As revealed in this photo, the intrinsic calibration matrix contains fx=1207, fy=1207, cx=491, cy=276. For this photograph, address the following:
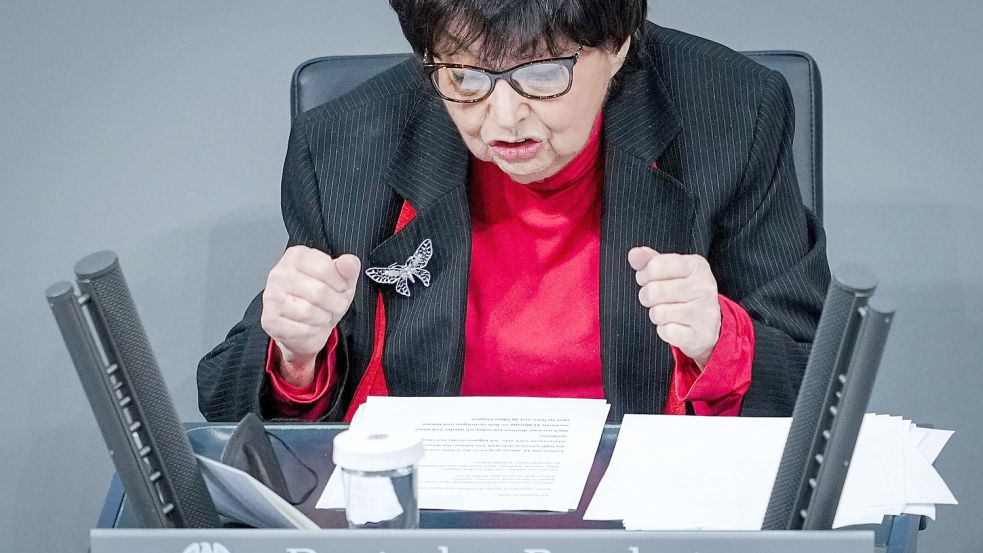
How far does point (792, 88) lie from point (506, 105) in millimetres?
551

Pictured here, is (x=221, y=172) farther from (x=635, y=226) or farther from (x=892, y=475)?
(x=892, y=475)

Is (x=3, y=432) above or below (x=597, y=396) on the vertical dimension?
below

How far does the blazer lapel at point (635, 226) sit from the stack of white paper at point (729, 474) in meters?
0.34

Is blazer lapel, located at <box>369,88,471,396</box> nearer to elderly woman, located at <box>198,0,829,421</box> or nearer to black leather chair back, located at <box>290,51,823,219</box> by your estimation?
elderly woman, located at <box>198,0,829,421</box>

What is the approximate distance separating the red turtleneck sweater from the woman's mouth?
0.15 meters

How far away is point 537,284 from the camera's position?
160cm

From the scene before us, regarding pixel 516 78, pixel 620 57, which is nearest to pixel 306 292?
pixel 516 78

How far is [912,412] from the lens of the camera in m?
2.36

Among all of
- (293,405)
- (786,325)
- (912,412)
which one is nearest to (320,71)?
(293,405)

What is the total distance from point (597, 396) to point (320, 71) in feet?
2.11

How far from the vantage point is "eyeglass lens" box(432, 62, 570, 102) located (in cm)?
135

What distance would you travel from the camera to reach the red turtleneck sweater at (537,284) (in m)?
1.56

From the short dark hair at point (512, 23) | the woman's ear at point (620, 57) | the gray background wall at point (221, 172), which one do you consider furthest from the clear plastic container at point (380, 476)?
the gray background wall at point (221, 172)

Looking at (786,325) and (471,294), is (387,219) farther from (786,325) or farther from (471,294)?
(786,325)
